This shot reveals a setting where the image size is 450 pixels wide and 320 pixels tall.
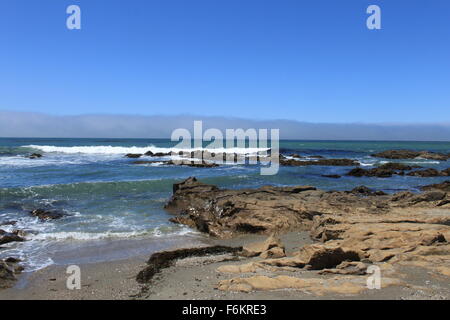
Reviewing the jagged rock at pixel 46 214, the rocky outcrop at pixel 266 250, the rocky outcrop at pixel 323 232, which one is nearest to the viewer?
the rocky outcrop at pixel 323 232

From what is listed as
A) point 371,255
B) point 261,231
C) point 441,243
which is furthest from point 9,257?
point 441,243

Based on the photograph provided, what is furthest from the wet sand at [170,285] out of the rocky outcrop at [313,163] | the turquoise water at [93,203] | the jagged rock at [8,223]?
the rocky outcrop at [313,163]

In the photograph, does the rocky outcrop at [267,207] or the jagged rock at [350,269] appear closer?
the jagged rock at [350,269]

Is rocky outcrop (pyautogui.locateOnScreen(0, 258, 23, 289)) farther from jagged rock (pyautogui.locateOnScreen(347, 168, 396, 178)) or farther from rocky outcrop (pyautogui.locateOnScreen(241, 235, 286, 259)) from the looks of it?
jagged rock (pyautogui.locateOnScreen(347, 168, 396, 178))

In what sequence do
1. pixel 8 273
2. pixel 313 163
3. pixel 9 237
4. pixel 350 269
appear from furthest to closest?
1. pixel 313 163
2. pixel 9 237
3. pixel 8 273
4. pixel 350 269

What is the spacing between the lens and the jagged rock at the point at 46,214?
1312 cm

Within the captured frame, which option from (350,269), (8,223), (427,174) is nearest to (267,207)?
(350,269)

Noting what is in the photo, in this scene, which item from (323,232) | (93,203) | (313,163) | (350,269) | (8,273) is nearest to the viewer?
(350,269)

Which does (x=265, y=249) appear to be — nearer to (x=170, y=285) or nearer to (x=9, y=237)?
(x=170, y=285)

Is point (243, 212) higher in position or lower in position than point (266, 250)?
higher

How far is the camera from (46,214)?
13.5 m

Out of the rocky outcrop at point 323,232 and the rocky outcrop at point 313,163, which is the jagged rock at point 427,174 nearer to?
the rocky outcrop at point 313,163
